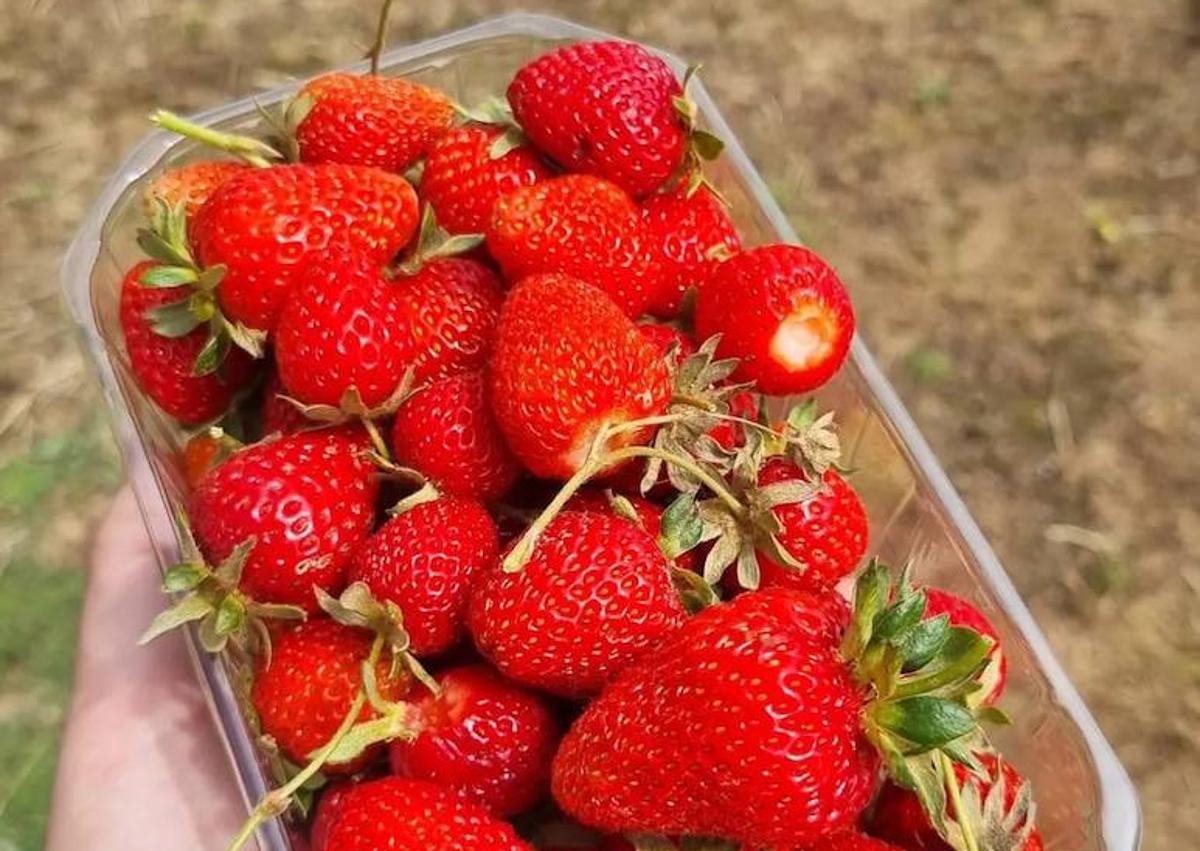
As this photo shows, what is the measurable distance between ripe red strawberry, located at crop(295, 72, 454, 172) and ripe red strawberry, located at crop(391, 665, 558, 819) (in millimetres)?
434

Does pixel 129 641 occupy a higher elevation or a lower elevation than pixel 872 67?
higher

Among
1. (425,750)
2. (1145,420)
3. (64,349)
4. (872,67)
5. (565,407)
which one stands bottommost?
(1145,420)

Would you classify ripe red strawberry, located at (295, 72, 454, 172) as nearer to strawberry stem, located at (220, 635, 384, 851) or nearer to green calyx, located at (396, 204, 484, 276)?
green calyx, located at (396, 204, 484, 276)

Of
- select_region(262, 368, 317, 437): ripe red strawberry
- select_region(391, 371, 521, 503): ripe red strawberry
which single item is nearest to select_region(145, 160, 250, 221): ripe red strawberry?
select_region(262, 368, 317, 437): ripe red strawberry

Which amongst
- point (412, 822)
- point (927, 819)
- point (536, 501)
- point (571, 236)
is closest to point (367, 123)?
point (571, 236)

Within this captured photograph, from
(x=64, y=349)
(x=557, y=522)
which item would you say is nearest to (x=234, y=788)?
(x=557, y=522)

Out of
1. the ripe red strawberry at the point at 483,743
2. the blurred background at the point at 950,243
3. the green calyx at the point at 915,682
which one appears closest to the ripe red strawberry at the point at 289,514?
the ripe red strawberry at the point at 483,743

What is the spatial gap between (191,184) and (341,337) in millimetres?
272

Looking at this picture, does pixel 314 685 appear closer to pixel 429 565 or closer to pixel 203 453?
pixel 429 565

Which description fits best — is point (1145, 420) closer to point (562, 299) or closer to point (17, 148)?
point (562, 299)

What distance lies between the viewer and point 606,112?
1.05 meters

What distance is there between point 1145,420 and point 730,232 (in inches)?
43.1

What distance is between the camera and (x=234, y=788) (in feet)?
3.46

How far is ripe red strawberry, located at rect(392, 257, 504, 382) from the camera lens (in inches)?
39.8
